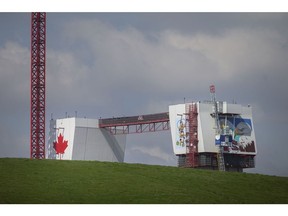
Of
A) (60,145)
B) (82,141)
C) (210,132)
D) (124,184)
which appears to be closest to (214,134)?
(210,132)

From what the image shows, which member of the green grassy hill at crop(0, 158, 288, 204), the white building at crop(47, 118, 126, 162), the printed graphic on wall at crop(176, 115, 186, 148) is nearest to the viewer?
the green grassy hill at crop(0, 158, 288, 204)

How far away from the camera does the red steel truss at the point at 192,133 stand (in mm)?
124062

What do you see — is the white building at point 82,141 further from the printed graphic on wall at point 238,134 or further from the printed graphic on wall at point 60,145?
the printed graphic on wall at point 238,134

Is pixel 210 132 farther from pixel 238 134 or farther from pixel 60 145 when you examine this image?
pixel 60 145

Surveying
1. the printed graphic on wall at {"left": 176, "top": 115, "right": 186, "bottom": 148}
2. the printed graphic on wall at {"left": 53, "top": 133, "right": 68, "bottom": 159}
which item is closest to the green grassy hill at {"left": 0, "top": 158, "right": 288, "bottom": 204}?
the printed graphic on wall at {"left": 176, "top": 115, "right": 186, "bottom": 148}

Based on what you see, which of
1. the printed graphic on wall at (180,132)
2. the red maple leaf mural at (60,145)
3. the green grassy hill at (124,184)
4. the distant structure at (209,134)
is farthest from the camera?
the red maple leaf mural at (60,145)

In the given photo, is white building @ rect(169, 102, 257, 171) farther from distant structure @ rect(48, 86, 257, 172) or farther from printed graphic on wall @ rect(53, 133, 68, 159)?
printed graphic on wall @ rect(53, 133, 68, 159)

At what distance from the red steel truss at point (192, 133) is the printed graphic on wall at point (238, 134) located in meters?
5.26

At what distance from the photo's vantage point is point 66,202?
195ft

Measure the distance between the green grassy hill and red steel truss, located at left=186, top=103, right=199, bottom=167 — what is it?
1448 inches

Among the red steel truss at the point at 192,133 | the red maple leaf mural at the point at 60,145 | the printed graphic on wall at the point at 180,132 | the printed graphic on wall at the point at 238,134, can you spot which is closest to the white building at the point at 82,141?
the red maple leaf mural at the point at 60,145

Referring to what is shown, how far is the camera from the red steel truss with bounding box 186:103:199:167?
124062mm

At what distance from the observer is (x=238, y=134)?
128m

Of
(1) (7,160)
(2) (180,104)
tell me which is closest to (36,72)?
(2) (180,104)
